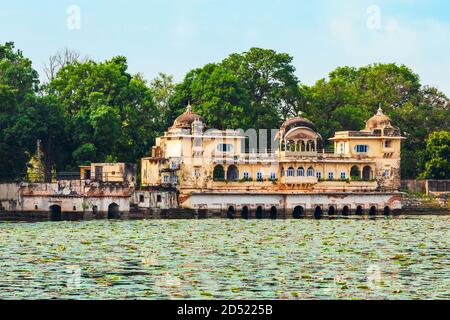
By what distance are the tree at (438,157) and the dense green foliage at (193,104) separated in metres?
0.06

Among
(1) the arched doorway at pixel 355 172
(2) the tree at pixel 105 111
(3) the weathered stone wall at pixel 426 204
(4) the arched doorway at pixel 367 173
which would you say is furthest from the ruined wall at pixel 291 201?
(2) the tree at pixel 105 111

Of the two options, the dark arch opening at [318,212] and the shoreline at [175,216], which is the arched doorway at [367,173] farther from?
the dark arch opening at [318,212]

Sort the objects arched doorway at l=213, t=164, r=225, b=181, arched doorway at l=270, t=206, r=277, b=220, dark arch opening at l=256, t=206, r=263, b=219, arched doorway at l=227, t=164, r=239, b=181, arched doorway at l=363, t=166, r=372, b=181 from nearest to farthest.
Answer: dark arch opening at l=256, t=206, r=263, b=219, arched doorway at l=270, t=206, r=277, b=220, arched doorway at l=227, t=164, r=239, b=181, arched doorway at l=363, t=166, r=372, b=181, arched doorway at l=213, t=164, r=225, b=181

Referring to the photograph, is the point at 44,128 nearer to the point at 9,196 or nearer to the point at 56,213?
the point at 56,213

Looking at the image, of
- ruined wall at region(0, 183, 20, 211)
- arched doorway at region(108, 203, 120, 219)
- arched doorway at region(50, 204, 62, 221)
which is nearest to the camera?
ruined wall at region(0, 183, 20, 211)

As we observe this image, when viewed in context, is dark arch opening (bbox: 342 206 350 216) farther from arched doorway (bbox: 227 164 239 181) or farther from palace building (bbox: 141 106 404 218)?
arched doorway (bbox: 227 164 239 181)

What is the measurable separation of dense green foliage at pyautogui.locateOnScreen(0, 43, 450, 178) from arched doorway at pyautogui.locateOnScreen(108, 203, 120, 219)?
4.27 metres

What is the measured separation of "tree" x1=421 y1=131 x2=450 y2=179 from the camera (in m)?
78.2

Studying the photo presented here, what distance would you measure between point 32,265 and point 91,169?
31.2 meters

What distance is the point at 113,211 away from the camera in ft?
226

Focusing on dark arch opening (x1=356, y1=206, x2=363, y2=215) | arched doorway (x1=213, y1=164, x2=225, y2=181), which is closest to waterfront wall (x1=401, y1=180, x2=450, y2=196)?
dark arch opening (x1=356, y1=206, x2=363, y2=215)

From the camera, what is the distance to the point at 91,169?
6919 cm
